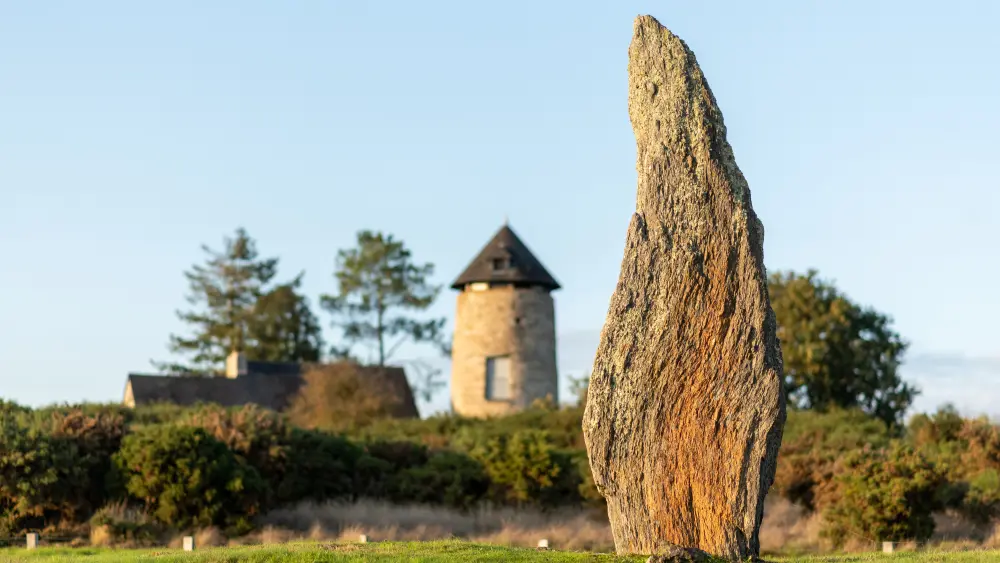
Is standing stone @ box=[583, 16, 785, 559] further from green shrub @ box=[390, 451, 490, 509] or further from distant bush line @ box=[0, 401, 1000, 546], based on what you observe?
green shrub @ box=[390, 451, 490, 509]

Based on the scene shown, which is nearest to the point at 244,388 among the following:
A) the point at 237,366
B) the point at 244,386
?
the point at 244,386

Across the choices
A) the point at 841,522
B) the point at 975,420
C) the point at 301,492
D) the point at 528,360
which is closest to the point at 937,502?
the point at 841,522

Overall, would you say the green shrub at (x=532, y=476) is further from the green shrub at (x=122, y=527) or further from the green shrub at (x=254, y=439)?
the green shrub at (x=122, y=527)

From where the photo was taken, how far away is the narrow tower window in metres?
50.2

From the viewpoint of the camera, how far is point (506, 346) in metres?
50.4

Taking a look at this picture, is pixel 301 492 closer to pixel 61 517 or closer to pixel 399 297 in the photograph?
pixel 61 517

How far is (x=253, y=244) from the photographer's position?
7312 centimetres

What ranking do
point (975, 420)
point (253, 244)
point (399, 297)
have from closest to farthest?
point (975, 420) < point (399, 297) < point (253, 244)

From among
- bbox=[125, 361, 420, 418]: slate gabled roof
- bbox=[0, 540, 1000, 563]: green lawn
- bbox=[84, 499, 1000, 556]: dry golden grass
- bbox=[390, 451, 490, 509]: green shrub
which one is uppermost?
bbox=[125, 361, 420, 418]: slate gabled roof

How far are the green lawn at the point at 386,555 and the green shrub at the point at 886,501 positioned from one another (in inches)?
262

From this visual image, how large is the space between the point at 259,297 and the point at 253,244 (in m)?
4.99

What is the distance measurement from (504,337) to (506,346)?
351 millimetres

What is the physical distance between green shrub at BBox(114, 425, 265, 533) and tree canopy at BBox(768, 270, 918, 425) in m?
26.9

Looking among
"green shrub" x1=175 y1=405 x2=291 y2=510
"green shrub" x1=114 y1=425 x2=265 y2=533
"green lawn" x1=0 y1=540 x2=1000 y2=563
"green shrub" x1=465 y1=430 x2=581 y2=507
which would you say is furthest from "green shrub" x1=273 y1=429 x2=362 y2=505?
"green lawn" x1=0 y1=540 x2=1000 y2=563
